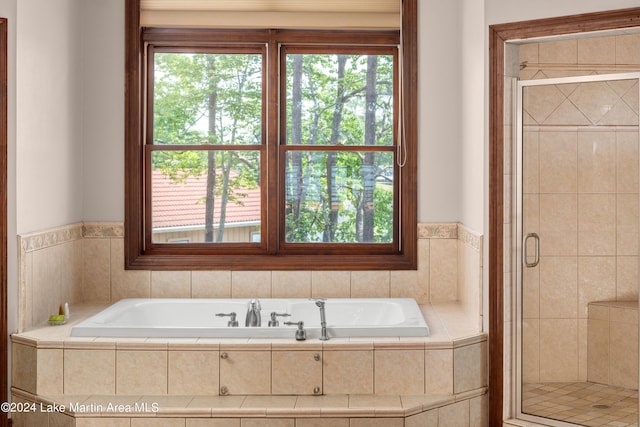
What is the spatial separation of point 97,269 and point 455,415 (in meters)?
2.30

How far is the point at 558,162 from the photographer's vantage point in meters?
3.45

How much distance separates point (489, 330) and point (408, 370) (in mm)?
520

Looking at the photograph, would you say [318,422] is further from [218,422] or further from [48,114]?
[48,114]

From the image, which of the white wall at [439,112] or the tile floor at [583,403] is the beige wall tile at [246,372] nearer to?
the tile floor at [583,403]

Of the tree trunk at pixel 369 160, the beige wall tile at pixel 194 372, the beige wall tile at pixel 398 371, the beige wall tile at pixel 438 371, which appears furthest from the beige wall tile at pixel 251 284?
the beige wall tile at pixel 438 371

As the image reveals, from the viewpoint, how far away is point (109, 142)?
4.26 metres

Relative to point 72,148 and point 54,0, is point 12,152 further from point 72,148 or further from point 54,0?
point 54,0

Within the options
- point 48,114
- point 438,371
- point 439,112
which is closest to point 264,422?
point 438,371

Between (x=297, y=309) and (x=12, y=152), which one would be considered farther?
(x=297, y=309)

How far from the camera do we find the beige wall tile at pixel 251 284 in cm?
425

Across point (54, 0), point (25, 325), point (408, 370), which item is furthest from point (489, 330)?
point (54, 0)

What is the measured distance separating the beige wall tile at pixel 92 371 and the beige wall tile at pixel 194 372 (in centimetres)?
28

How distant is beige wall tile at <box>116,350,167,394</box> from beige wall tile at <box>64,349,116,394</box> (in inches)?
1.3

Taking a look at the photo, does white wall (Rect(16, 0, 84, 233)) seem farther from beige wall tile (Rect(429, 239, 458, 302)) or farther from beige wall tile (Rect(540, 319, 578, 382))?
beige wall tile (Rect(540, 319, 578, 382))
